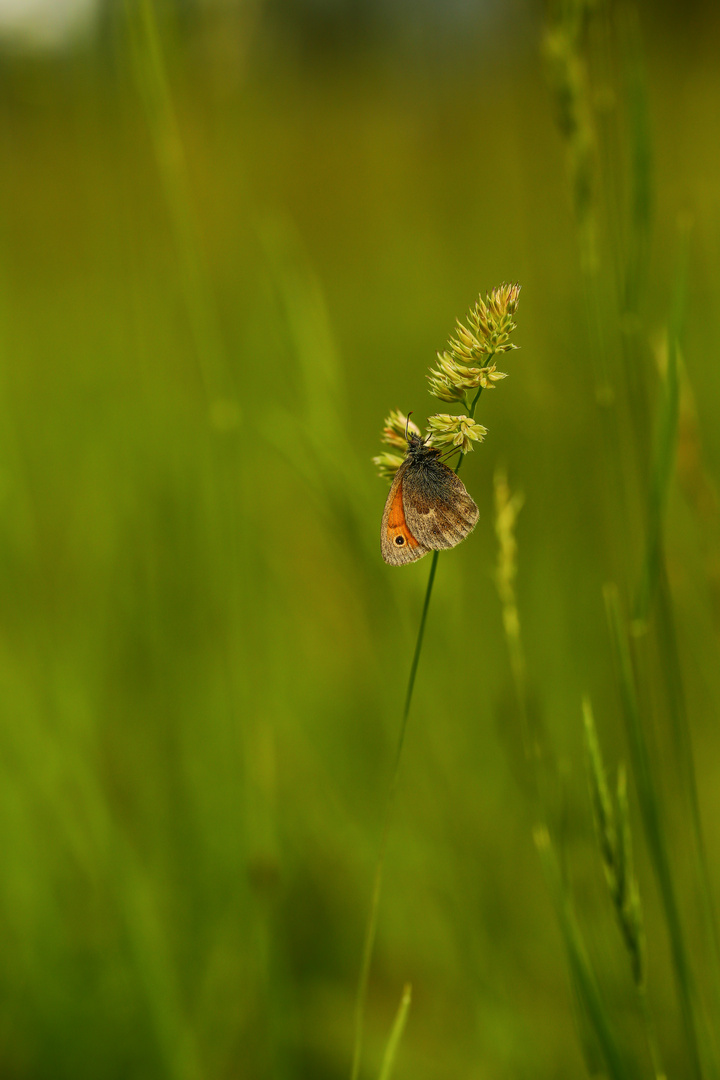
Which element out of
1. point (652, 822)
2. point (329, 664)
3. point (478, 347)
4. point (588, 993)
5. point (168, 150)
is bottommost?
point (588, 993)

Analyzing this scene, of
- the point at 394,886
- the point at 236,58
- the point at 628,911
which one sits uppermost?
the point at 236,58

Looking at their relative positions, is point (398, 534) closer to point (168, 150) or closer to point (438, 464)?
point (438, 464)

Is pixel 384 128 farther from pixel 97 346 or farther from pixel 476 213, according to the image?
pixel 97 346

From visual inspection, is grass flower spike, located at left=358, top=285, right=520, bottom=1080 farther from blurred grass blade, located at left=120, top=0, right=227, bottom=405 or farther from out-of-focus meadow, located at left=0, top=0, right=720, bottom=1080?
blurred grass blade, located at left=120, top=0, right=227, bottom=405

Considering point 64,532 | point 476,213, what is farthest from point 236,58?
point 476,213

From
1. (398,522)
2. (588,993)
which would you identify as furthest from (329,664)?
(588,993)

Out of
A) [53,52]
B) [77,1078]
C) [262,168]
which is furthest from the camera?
[262,168]

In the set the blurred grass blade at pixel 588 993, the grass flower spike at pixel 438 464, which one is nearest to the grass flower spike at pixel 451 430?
the grass flower spike at pixel 438 464
